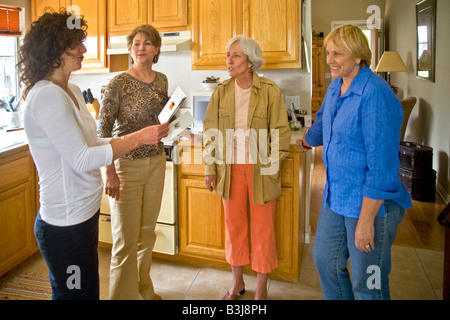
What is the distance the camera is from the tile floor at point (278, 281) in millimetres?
2129

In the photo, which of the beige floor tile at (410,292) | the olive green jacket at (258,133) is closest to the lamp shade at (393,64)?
the beige floor tile at (410,292)

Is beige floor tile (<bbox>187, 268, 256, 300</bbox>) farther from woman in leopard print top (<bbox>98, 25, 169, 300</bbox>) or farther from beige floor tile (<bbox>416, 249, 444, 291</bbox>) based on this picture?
beige floor tile (<bbox>416, 249, 444, 291</bbox>)

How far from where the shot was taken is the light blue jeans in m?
1.28

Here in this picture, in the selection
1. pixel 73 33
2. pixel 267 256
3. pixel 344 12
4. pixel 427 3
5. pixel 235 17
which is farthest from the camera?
pixel 344 12

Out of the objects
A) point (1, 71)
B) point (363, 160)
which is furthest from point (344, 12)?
point (363, 160)

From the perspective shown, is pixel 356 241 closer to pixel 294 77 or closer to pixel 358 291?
pixel 358 291

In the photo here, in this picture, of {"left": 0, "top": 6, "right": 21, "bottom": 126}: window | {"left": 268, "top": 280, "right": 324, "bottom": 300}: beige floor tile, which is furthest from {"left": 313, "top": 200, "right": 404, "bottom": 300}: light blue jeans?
{"left": 0, "top": 6, "right": 21, "bottom": 126}: window

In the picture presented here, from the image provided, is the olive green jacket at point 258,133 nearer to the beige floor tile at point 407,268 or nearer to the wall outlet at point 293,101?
the wall outlet at point 293,101

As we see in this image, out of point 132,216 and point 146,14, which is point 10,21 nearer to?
point 146,14

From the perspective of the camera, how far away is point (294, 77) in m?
2.70

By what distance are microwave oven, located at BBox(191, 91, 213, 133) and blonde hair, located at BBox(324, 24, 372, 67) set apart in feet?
4.29

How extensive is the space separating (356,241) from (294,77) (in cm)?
169

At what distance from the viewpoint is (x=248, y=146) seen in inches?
76.5
